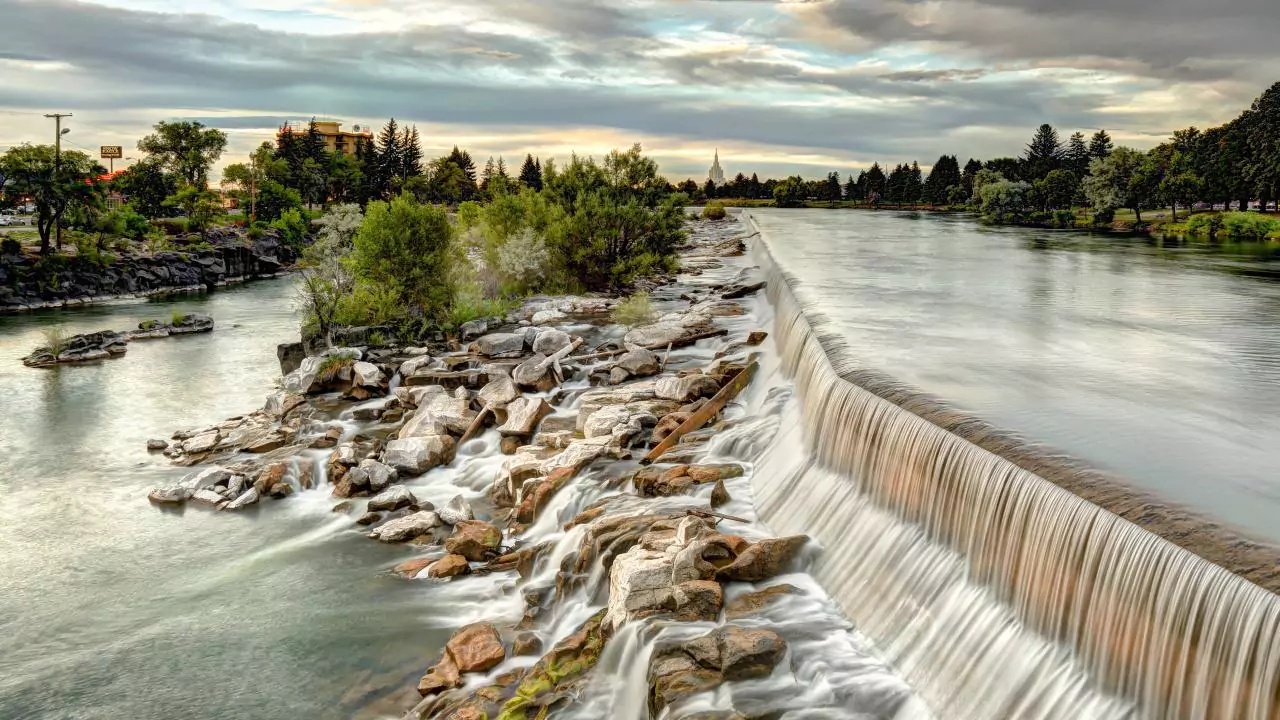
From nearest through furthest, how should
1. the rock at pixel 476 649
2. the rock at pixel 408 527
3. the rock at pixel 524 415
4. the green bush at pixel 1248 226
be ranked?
the rock at pixel 476 649, the rock at pixel 408 527, the rock at pixel 524 415, the green bush at pixel 1248 226

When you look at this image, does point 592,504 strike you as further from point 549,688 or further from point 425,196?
point 425,196

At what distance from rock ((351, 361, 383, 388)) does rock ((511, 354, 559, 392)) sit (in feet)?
14.1

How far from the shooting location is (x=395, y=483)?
57.1ft

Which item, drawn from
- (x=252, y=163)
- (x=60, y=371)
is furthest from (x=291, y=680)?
(x=252, y=163)

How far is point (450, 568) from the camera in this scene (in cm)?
1304

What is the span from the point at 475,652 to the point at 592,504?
12.7ft

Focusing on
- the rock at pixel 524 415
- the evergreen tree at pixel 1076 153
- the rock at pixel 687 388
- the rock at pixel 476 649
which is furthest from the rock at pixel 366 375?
the evergreen tree at pixel 1076 153

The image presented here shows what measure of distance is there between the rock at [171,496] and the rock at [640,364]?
10101 mm

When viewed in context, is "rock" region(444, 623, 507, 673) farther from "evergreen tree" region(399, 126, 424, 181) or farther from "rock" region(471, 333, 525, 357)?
"evergreen tree" region(399, 126, 424, 181)

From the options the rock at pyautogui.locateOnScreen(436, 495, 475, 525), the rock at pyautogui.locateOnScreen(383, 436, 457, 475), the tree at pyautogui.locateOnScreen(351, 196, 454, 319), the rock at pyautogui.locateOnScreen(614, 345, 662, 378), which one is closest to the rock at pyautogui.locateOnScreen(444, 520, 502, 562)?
the rock at pyautogui.locateOnScreen(436, 495, 475, 525)

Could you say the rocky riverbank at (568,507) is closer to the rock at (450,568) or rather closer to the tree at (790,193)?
the rock at (450,568)

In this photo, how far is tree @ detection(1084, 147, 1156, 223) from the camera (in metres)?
87.2

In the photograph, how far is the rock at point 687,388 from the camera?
61.0 feet

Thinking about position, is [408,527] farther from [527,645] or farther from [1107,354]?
[1107,354]
